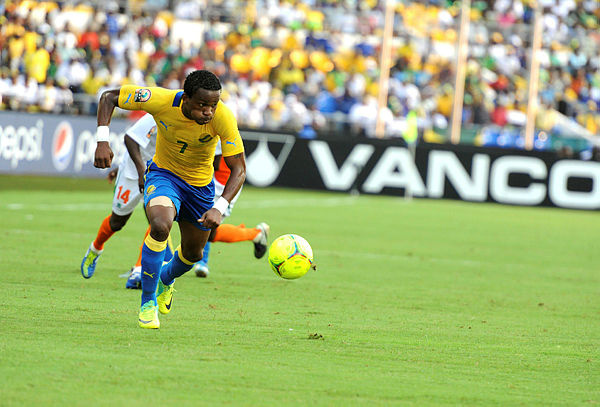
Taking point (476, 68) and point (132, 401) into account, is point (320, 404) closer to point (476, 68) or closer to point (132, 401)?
point (132, 401)

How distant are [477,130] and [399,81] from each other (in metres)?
3.74

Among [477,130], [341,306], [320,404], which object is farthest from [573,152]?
[320,404]

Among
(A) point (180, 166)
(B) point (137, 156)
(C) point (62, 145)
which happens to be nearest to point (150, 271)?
(A) point (180, 166)

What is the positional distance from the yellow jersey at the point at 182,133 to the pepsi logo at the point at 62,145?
15010 millimetres

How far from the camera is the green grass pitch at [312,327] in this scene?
5371mm

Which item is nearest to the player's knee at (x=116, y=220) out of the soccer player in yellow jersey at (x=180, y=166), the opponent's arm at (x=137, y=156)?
the opponent's arm at (x=137, y=156)

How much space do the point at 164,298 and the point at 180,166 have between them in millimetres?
1002

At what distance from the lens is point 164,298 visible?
755cm

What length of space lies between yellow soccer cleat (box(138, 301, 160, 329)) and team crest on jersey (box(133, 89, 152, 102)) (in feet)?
4.80

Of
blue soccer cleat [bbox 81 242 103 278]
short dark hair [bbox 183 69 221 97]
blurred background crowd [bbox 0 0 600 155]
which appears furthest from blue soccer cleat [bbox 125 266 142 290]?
blurred background crowd [bbox 0 0 600 155]

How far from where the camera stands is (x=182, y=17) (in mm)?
28422

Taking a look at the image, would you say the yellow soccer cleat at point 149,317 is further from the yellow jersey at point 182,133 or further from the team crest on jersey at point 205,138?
the team crest on jersey at point 205,138

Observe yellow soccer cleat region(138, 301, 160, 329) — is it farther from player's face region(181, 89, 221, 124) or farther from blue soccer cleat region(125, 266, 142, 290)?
blue soccer cleat region(125, 266, 142, 290)

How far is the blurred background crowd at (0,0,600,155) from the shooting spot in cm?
2573
